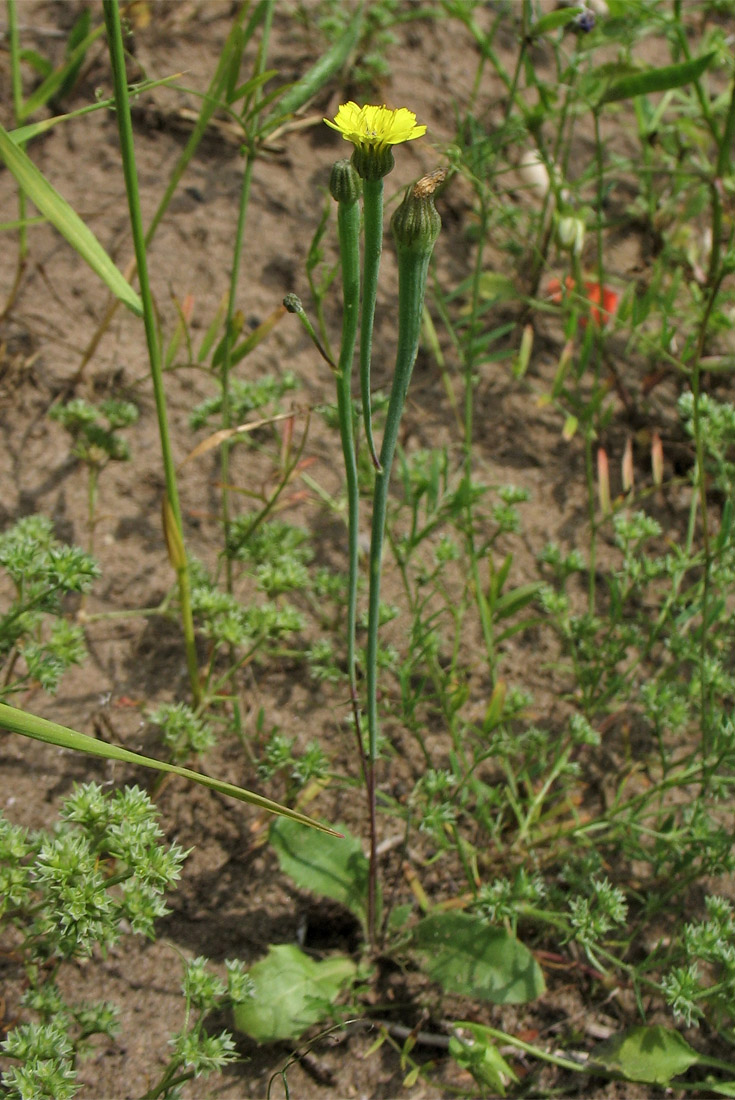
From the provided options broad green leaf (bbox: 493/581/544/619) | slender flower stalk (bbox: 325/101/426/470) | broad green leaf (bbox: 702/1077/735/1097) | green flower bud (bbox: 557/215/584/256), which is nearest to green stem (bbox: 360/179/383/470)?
slender flower stalk (bbox: 325/101/426/470)

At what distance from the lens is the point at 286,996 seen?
138 centimetres

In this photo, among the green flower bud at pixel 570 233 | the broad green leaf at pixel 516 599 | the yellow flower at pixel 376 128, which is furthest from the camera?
the green flower bud at pixel 570 233

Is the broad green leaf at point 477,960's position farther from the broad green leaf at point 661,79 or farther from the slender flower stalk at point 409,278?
the broad green leaf at point 661,79

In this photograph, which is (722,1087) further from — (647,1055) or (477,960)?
(477,960)

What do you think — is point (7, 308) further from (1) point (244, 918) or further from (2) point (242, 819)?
(1) point (244, 918)

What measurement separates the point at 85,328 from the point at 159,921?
4.63 ft

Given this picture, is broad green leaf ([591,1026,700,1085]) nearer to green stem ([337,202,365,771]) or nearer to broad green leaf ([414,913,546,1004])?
broad green leaf ([414,913,546,1004])

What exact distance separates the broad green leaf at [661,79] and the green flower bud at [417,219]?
92cm

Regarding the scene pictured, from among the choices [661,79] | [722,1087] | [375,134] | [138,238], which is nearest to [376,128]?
[375,134]

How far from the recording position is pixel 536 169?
2594 millimetres

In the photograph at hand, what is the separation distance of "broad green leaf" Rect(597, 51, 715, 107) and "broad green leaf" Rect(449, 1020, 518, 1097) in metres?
1.55

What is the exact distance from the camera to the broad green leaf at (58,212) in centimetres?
119

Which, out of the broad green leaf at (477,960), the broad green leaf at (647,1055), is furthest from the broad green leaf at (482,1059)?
the broad green leaf at (647,1055)

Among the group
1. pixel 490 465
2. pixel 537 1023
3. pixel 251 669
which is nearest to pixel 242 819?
pixel 251 669
